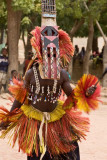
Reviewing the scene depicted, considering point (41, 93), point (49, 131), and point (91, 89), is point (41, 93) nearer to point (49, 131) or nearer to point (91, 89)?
point (49, 131)

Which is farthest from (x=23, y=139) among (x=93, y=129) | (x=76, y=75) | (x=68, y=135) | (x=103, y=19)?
(x=76, y=75)

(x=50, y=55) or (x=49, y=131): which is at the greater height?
(x=50, y=55)

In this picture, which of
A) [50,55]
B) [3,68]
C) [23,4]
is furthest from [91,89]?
[3,68]

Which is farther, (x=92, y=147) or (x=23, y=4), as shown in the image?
(x=23, y=4)

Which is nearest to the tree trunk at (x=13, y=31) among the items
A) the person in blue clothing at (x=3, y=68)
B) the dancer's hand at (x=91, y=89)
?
the person in blue clothing at (x=3, y=68)

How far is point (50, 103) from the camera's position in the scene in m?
4.81

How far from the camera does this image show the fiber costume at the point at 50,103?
4.56 m

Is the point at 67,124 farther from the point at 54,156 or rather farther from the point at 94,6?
the point at 94,6

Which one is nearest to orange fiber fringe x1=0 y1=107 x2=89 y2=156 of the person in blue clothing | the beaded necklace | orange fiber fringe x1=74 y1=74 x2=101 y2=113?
the beaded necklace

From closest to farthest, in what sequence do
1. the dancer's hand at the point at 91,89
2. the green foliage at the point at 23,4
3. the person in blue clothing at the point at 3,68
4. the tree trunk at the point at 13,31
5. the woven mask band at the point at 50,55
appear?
the dancer's hand at the point at 91,89, the woven mask band at the point at 50,55, the green foliage at the point at 23,4, the tree trunk at the point at 13,31, the person in blue clothing at the point at 3,68

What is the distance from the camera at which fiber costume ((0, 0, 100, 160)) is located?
456cm

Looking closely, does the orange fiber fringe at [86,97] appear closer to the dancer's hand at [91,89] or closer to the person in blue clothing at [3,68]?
the dancer's hand at [91,89]

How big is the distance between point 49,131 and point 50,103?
35cm

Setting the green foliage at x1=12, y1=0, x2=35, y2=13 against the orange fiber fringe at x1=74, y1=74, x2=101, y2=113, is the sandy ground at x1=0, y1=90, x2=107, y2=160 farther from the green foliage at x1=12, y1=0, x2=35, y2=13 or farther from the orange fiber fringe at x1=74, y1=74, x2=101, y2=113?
the green foliage at x1=12, y1=0, x2=35, y2=13
